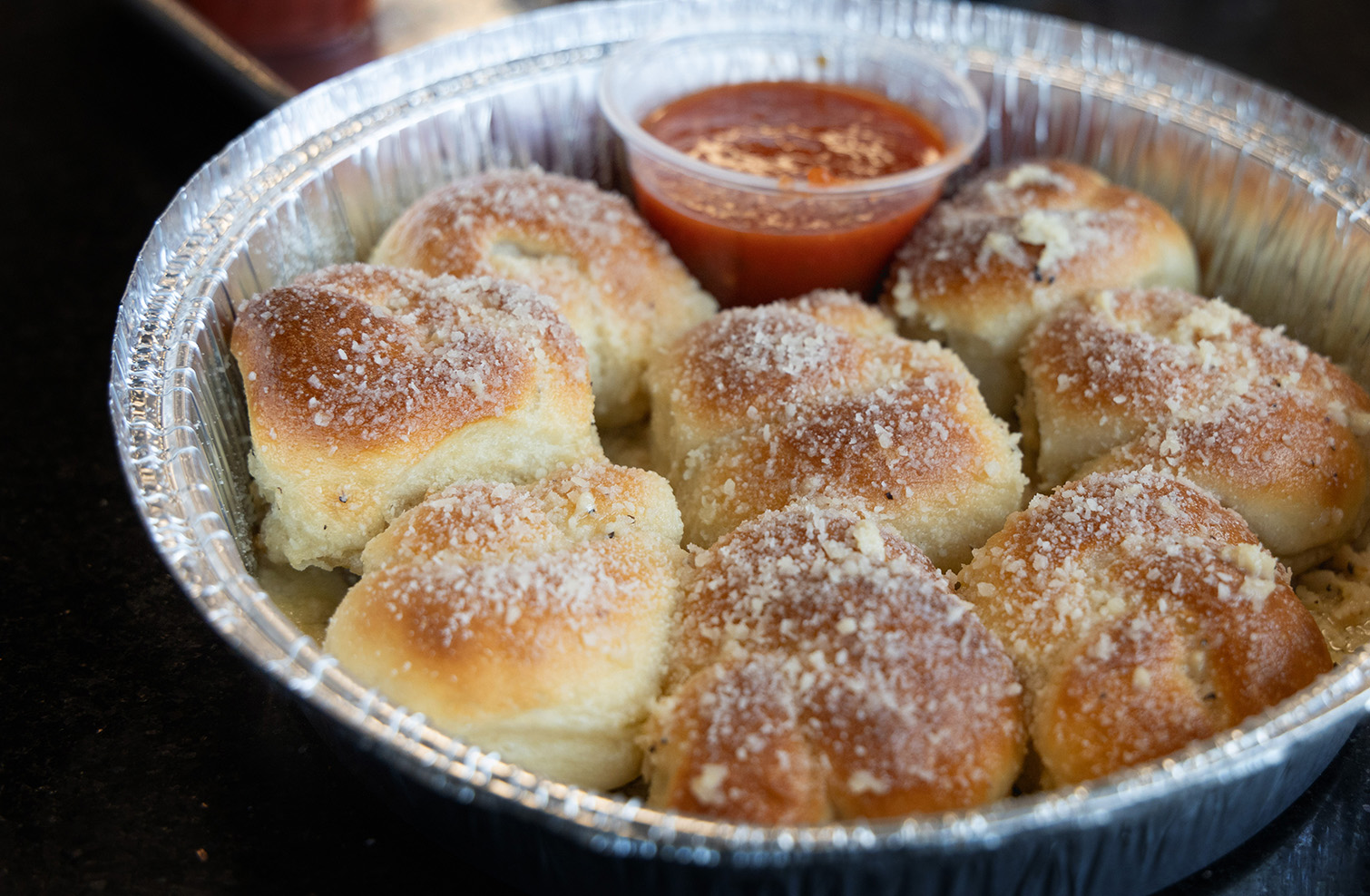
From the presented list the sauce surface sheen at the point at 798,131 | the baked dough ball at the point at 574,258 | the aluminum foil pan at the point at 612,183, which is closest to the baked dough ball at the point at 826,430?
the baked dough ball at the point at 574,258

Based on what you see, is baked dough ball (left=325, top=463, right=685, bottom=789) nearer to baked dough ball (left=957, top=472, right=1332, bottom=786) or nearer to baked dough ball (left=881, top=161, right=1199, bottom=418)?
baked dough ball (left=957, top=472, right=1332, bottom=786)

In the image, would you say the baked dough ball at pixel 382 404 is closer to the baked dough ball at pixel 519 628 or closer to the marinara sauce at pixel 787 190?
the baked dough ball at pixel 519 628

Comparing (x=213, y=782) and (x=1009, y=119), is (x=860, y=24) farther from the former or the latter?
(x=213, y=782)

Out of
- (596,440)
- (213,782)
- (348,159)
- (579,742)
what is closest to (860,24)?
(348,159)

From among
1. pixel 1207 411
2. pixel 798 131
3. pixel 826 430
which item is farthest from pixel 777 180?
pixel 1207 411

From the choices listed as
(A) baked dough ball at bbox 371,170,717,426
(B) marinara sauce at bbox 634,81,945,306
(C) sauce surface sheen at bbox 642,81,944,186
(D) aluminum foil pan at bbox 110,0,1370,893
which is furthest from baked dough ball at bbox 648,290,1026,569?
(D) aluminum foil pan at bbox 110,0,1370,893

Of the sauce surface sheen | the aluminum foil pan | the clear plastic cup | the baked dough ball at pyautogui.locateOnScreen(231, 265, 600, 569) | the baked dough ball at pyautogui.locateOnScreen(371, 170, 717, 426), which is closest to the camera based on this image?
the aluminum foil pan
